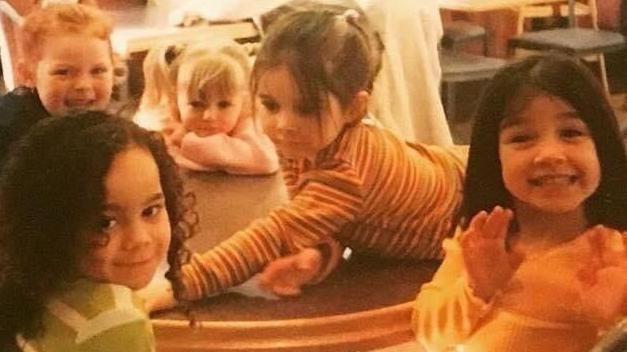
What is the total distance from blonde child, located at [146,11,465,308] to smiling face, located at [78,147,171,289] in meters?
0.18

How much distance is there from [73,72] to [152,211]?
0.24m

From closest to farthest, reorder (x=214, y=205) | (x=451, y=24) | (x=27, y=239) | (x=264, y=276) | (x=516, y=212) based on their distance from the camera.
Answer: (x=27, y=239) → (x=516, y=212) → (x=264, y=276) → (x=214, y=205) → (x=451, y=24)

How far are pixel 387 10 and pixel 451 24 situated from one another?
179 mm

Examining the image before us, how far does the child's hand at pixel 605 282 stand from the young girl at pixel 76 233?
30 cm

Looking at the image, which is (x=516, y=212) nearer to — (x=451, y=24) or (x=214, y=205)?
(x=214, y=205)

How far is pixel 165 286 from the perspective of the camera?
0.92 m

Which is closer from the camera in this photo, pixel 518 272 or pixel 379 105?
pixel 518 272

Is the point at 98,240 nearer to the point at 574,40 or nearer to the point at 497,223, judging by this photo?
the point at 497,223

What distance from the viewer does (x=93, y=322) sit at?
72cm

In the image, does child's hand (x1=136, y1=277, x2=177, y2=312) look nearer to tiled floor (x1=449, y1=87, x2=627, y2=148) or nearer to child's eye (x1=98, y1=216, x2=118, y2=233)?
child's eye (x1=98, y1=216, x2=118, y2=233)

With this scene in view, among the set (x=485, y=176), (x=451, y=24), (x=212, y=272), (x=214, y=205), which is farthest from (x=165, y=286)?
(x=451, y=24)

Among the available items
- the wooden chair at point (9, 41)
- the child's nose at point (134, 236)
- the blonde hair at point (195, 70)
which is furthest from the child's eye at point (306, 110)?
the wooden chair at point (9, 41)

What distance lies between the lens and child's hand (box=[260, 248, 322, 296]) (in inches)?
37.1

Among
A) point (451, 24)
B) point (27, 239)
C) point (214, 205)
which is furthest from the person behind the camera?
point (451, 24)
